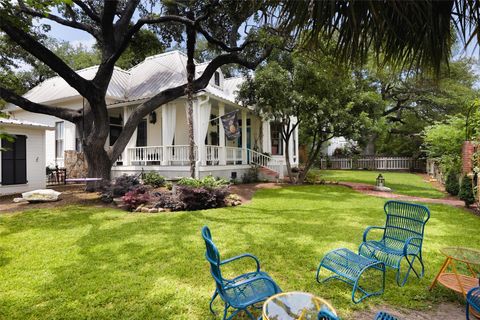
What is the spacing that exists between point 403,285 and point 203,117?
34.2 ft

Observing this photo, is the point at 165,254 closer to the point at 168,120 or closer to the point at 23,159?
the point at 168,120

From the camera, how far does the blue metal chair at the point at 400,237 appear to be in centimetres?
381

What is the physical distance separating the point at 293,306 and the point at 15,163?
1328 centimetres

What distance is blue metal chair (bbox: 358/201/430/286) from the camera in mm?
3811

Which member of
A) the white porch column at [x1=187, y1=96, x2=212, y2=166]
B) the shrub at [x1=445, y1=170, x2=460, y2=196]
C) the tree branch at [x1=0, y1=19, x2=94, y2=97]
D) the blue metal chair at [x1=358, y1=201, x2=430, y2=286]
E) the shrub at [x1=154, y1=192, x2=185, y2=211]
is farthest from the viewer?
the white porch column at [x1=187, y1=96, x2=212, y2=166]

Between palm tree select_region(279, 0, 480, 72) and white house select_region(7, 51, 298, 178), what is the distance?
10363mm

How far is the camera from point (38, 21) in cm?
1223

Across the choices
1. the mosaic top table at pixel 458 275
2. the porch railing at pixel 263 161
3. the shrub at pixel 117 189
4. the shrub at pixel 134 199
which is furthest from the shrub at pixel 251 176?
the mosaic top table at pixel 458 275

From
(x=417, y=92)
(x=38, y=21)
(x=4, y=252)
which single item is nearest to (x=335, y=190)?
(x=4, y=252)

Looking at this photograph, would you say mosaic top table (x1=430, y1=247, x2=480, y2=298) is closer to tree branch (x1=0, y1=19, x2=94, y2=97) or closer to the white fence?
tree branch (x1=0, y1=19, x2=94, y2=97)

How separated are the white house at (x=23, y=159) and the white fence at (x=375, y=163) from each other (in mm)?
22715

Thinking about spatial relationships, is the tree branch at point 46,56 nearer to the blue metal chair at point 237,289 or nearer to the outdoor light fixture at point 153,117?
the outdoor light fixture at point 153,117

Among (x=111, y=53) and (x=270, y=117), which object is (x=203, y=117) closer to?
(x=270, y=117)

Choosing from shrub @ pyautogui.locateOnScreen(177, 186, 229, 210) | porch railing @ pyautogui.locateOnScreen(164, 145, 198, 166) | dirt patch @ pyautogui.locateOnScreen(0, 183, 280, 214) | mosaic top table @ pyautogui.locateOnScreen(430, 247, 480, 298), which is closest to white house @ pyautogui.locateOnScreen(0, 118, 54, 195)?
dirt patch @ pyautogui.locateOnScreen(0, 183, 280, 214)
